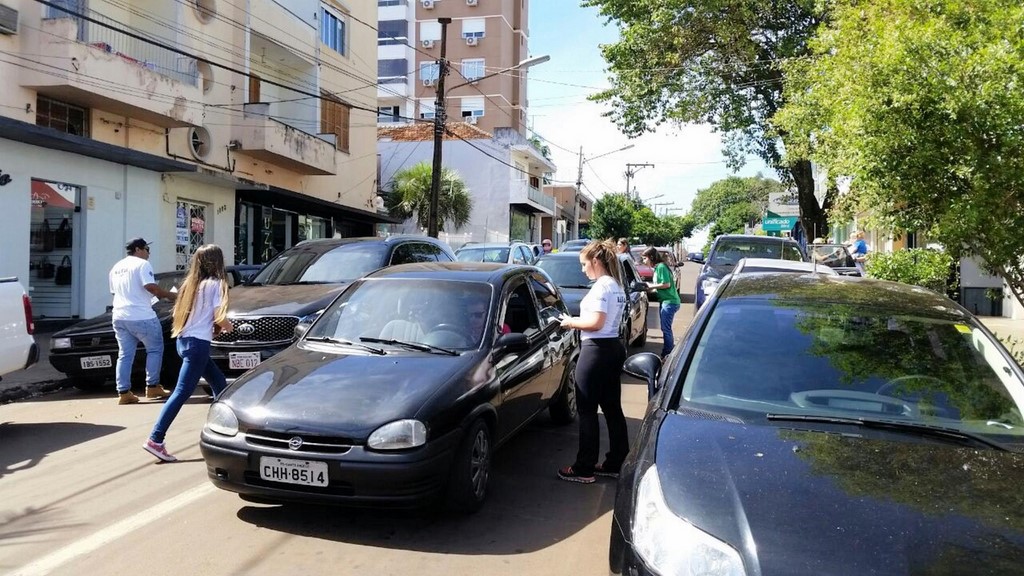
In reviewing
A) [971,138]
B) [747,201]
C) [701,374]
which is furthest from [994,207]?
[747,201]

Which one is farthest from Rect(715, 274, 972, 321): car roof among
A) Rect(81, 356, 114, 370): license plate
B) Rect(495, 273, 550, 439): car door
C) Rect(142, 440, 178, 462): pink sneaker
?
Rect(81, 356, 114, 370): license plate

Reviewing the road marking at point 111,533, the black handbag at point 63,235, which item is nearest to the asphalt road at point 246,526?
Result: the road marking at point 111,533

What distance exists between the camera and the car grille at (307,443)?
167 inches

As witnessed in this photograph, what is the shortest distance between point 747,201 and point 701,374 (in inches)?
4100

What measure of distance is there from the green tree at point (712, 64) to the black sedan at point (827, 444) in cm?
2039

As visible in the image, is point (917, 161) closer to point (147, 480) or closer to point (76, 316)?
point (147, 480)

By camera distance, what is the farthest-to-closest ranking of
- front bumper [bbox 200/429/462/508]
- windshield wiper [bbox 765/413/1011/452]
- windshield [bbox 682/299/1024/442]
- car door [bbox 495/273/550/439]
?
car door [bbox 495/273/550/439] < front bumper [bbox 200/429/462/508] < windshield [bbox 682/299/1024/442] < windshield wiper [bbox 765/413/1011/452]

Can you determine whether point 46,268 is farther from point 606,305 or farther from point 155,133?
point 606,305

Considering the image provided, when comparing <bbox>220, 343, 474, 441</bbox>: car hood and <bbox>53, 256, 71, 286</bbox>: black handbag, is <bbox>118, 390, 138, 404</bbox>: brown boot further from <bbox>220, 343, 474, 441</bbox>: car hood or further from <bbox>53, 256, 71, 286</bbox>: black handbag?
<bbox>53, 256, 71, 286</bbox>: black handbag

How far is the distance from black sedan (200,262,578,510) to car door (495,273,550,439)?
0.02 metres

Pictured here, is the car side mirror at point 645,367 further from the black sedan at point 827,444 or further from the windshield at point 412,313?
the windshield at point 412,313

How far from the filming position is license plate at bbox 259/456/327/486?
165 inches

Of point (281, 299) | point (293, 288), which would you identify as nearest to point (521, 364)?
point (281, 299)

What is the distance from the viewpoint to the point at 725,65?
24906 mm
